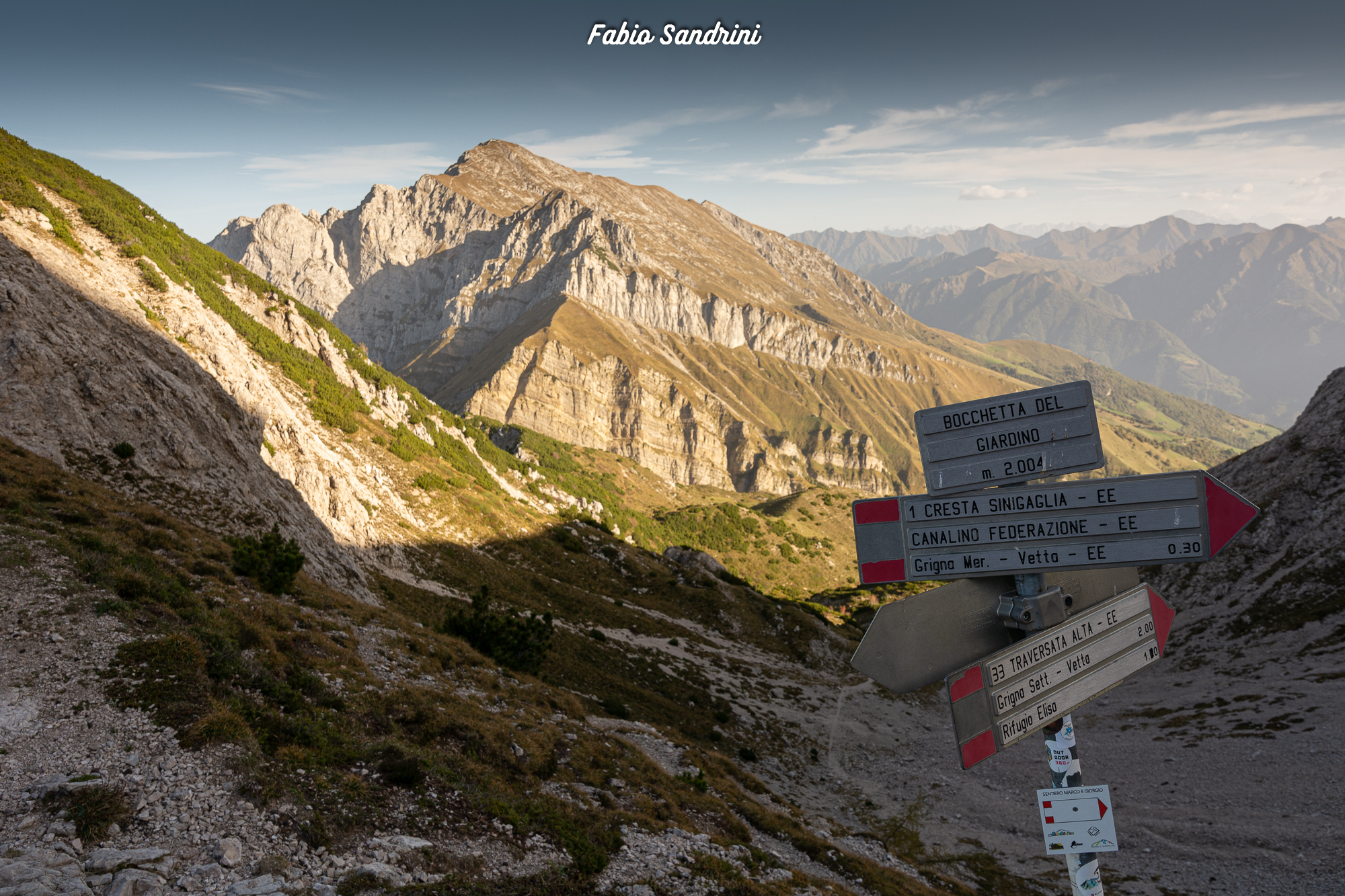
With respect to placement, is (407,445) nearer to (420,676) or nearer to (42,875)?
(420,676)

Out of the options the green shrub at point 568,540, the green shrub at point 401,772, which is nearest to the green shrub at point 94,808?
the green shrub at point 401,772

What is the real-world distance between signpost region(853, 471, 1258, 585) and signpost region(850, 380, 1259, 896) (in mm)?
14

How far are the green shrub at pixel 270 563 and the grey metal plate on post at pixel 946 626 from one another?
2108 cm

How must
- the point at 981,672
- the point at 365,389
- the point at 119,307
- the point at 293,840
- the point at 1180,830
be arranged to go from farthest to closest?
the point at 365,389
the point at 119,307
the point at 1180,830
the point at 293,840
the point at 981,672

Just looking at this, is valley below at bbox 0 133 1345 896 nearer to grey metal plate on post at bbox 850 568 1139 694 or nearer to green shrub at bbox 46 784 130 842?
green shrub at bbox 46 784 130 842

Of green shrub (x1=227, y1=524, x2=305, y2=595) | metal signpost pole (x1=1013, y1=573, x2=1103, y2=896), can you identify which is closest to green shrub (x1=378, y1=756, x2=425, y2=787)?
metal signpost pole (x1=1013, y1=573, x2=1103, y2=896)

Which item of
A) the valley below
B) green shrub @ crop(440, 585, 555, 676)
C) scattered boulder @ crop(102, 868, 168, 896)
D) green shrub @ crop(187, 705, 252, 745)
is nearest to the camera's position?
scattered boulder @ crop(102, 868, 168, 896)

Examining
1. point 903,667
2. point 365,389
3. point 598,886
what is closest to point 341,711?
point 598,886

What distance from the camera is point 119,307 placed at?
3153 cm

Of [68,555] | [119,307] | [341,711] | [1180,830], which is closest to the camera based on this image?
[341,711]

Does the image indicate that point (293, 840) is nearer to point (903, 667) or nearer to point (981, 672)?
point (903, 667)

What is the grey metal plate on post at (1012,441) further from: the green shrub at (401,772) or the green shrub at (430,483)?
the green shrub at (430,483)

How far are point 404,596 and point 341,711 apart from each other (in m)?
21.0

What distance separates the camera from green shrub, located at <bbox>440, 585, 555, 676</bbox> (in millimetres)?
28109
